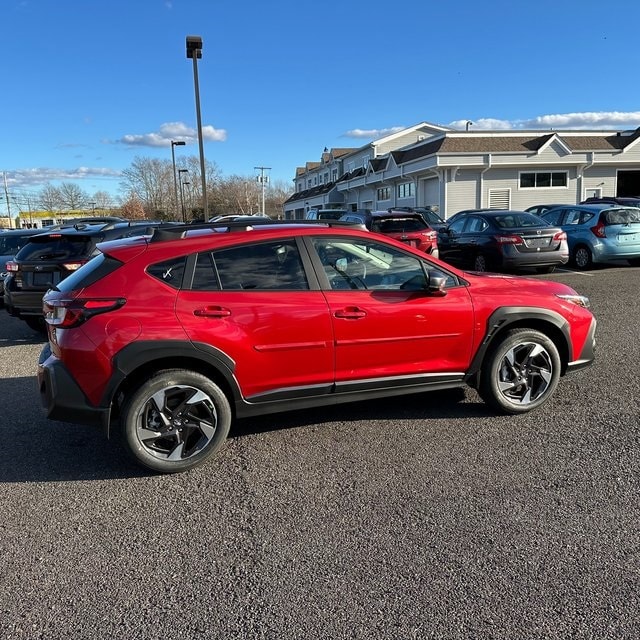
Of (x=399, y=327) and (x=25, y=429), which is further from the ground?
(x=399, y=327)

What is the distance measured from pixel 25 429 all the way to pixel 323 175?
210 ft

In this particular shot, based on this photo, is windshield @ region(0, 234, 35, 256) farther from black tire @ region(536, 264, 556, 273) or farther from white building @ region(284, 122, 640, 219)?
white building @ region(284, 122, 640, 219)

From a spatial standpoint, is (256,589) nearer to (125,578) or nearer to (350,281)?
(125,578)

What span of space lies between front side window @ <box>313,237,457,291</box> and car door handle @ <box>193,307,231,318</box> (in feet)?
2.72

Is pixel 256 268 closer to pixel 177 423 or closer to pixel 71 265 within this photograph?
pixel 177 423

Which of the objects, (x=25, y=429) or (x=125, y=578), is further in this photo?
(x=25, y=429)

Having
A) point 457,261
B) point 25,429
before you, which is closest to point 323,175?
point 457,261

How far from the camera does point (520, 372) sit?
15.2ft

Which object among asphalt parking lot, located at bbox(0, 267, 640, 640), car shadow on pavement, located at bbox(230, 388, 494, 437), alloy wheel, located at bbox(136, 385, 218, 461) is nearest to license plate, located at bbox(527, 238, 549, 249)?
asphalt parking lot, located at bbox(0, 267, 640, 640)

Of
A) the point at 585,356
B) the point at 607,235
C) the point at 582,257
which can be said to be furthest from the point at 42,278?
the point at 607,235

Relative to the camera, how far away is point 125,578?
2729mm

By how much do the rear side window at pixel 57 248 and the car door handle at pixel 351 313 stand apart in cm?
532

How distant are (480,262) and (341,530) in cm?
1099

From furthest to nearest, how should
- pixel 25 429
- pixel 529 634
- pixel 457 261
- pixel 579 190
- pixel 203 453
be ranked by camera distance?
pixel 579 190
pixel 457 261
pixel 25 429
pixel 203 453
pixel 529 634
